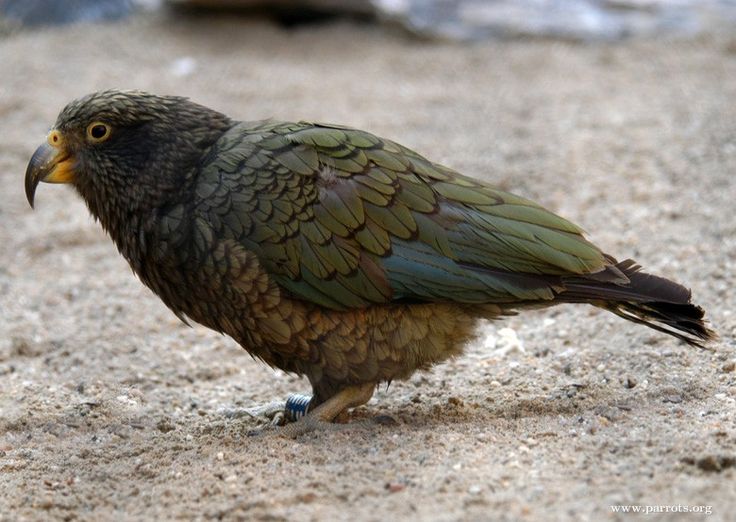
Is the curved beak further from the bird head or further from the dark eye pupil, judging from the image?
the dark eye pupil

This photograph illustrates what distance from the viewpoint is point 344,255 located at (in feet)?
13.7

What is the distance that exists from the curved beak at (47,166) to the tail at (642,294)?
7.69ft

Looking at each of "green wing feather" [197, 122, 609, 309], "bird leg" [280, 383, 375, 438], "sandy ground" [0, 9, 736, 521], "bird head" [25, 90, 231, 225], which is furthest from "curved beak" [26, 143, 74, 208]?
"bird leg" [280, 383, 375, 438]

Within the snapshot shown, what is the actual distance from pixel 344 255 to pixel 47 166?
1.48 m

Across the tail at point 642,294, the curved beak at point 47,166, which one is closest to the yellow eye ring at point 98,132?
the curved beak at point 47,166

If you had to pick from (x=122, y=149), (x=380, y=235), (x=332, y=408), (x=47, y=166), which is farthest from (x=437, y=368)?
(x=47, y=166)

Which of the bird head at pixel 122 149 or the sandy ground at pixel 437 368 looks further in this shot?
the bird head at pixel 122 149

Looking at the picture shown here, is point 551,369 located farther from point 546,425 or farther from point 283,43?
point 283,43

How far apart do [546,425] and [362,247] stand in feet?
3.54

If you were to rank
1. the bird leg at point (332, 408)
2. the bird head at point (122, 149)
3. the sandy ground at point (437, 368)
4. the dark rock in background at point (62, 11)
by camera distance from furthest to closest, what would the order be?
the dark rock in background at point (62, 11) < the bird head at point (122, 149) < the bird leg at point (332, 408) < the sandy ground at point (437, 368)

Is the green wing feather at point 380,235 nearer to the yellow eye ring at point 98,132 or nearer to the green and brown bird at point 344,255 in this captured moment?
the green and brown bird at point 344,255

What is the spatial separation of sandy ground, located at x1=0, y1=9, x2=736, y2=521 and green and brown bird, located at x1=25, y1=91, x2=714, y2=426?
1.26 ft

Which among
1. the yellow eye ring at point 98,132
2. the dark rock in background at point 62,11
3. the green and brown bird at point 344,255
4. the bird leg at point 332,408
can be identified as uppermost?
the dark rock in background at point 62,11

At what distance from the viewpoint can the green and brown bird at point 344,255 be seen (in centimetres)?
418
